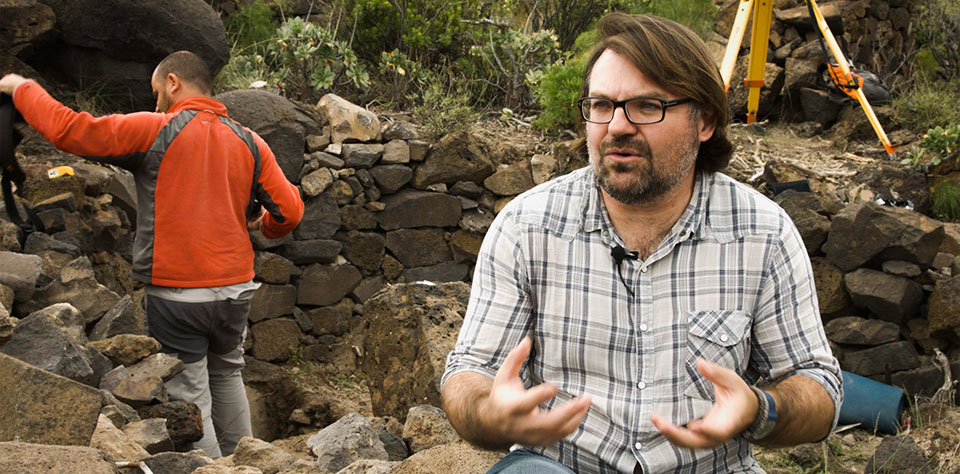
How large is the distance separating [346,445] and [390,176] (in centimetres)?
432

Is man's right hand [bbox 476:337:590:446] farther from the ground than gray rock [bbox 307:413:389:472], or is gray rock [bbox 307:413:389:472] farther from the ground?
man's right hand [bbox 476:337:590:446]

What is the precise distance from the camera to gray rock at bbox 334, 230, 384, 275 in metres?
7.43

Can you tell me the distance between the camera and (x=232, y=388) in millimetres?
4484

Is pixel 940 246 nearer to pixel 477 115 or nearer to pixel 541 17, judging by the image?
pixel 477 115

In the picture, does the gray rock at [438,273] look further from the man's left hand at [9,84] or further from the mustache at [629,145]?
the mustache at [629,145]

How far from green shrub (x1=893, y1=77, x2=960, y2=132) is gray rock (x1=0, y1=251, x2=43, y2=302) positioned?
293 inches

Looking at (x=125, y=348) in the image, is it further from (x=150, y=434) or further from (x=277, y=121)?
(x=277, y=121)

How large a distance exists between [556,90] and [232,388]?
4394 mm

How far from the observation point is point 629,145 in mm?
2098

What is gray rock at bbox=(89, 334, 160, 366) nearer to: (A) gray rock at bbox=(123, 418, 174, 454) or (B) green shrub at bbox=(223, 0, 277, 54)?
(A) gray rock at bbox=(123, 418, 174, 454)

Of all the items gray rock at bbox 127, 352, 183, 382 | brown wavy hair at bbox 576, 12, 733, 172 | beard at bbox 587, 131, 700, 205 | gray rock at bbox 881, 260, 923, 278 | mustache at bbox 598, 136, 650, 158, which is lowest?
gray rock at bbox 127, 352, 183, 382

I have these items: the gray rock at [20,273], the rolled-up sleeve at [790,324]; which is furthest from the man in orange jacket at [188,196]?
the rolled-up sleeve at [790,324]

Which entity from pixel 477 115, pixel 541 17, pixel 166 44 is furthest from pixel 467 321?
pixel 541 17

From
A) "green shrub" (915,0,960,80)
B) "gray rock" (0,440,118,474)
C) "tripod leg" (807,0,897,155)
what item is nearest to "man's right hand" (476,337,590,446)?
"gray rock" (0,440,118,474)
